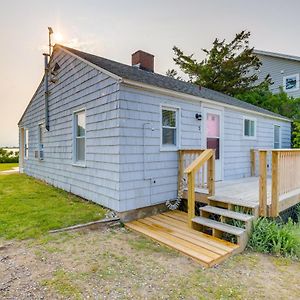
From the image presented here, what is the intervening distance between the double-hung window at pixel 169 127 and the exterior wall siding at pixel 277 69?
540 inches

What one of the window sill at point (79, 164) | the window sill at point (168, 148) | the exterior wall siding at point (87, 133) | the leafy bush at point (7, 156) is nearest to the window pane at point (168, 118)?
the window sill at point (168, 148)

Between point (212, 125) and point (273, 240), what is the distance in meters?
4.19

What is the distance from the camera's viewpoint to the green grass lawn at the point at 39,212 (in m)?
4.46

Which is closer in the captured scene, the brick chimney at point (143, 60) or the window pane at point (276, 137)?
the brick chimney at point (143, 60)

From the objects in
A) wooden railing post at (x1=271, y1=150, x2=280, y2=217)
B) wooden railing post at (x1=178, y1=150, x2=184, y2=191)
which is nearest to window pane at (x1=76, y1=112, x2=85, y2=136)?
wooden railing post at (x1=178, y1=150, x2=184, y2=191)

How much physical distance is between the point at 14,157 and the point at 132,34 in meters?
16.8

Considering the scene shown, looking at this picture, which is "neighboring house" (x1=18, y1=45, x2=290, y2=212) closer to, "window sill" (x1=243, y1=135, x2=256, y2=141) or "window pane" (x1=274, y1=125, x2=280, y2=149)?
"window sill" (x1=243, y1=135, x2=256, y2=141)

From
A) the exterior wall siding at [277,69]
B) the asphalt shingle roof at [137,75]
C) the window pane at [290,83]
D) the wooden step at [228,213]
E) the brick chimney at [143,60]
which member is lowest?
the wooden step at [228,213]

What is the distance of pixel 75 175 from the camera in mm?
7148

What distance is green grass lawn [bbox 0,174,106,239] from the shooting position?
14.6 ft

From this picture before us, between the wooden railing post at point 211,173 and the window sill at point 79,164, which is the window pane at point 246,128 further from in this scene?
the window sill at point 79,164

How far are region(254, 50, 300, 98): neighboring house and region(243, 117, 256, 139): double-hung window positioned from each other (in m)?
9.20

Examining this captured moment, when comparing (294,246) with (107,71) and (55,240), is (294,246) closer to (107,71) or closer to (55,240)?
(55,240)

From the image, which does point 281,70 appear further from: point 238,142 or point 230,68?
point 238,142
